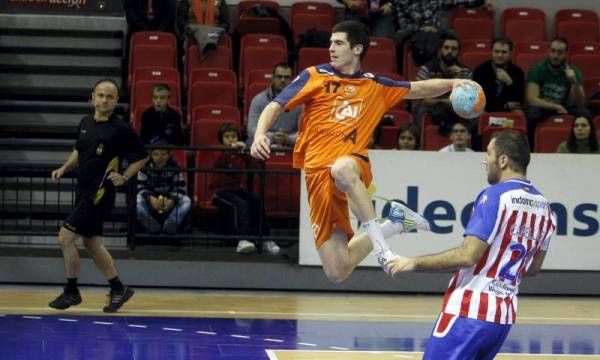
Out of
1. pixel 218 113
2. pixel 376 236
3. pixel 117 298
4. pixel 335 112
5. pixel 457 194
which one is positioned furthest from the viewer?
pixel 218 113

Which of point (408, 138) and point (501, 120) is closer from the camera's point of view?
point (408, 138)

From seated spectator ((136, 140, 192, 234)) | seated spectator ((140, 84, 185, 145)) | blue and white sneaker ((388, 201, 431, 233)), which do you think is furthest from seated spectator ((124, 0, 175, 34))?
blue and white sneaker ((388, 201, 431, 233))

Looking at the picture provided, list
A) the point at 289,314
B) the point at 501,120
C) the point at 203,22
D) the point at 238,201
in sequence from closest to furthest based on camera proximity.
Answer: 1. the point at 289,314
2. the point at 238,201
3. the point at 501,120
4. the point at 203,22

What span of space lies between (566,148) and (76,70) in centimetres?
691

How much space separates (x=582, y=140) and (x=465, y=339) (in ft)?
27.3

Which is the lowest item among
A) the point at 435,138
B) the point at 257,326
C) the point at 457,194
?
the point at 257,326

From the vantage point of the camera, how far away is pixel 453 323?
6.14m

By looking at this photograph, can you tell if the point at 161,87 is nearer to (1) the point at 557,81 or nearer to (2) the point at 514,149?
(1) the point at 557,81

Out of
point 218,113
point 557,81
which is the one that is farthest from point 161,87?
point 557,81

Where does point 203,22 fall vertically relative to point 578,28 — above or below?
below

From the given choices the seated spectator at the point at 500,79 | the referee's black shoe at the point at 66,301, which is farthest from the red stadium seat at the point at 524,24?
the referee's black shoe at the point at 66,301

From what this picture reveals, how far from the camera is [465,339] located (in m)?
6.10

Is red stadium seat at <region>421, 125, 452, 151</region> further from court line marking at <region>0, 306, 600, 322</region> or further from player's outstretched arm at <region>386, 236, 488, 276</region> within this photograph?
player's outstretched arm at <region>386, 236, 488, 276</region>

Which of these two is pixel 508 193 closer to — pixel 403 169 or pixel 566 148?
pixel 403 169
